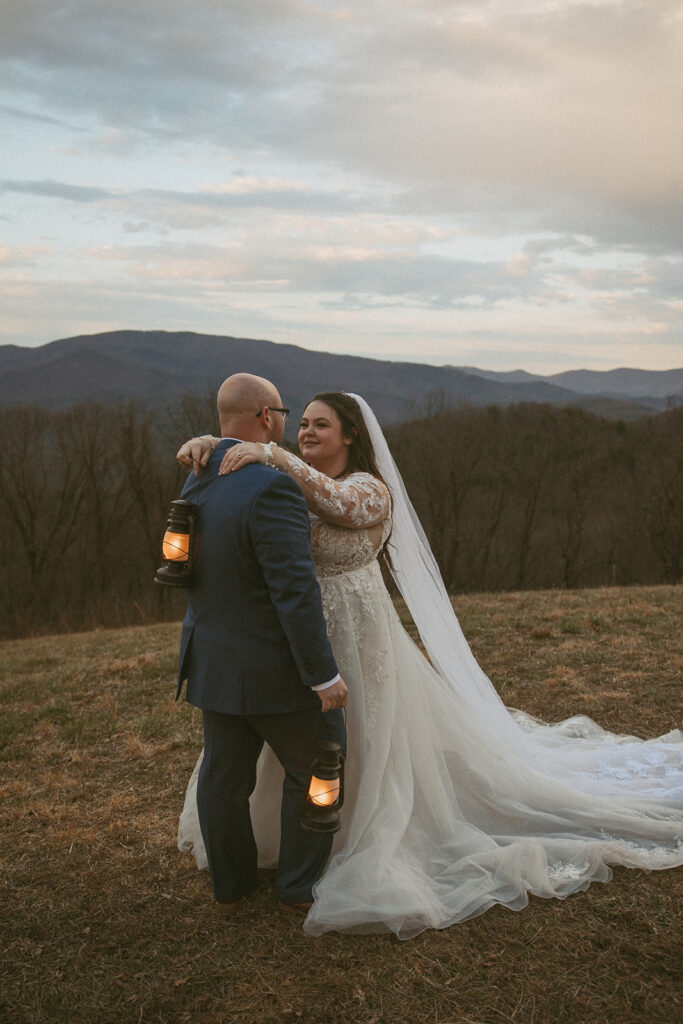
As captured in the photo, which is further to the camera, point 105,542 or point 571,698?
point 105,542

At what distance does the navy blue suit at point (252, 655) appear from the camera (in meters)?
2.96

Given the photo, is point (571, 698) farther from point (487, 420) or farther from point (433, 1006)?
point (487, 420)

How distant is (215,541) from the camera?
3080 mm

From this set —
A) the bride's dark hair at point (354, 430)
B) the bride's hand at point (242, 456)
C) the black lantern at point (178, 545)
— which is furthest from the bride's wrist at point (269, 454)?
the bride's dark hair at point (354, 430)

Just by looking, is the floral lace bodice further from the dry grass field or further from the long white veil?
the dry grass field

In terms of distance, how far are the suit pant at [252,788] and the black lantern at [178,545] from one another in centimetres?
67

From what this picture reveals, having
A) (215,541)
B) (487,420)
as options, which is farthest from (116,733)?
(487,420)

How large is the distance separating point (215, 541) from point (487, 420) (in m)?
39.9

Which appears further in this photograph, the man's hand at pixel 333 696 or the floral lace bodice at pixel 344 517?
the floral lace bodice at pixel 344 517

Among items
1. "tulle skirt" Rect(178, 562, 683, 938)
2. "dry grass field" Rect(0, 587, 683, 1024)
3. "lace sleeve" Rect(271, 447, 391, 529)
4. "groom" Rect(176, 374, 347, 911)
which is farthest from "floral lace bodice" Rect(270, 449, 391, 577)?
"dry grass field" Rect(0, 587, 683, 1024)

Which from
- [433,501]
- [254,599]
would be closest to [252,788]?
[254,599]

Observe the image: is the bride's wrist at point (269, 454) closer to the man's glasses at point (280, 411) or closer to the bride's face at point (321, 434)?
the man's glasses at point (280, 411)

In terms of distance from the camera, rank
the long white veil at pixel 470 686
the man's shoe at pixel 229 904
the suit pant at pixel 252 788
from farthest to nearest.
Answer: the long white veil at pixel 470 686 → the man's shoe at pixel 229 904 → the suit pant at pixel 252 788

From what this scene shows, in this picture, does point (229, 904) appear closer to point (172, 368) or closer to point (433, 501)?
point (433, 501)
